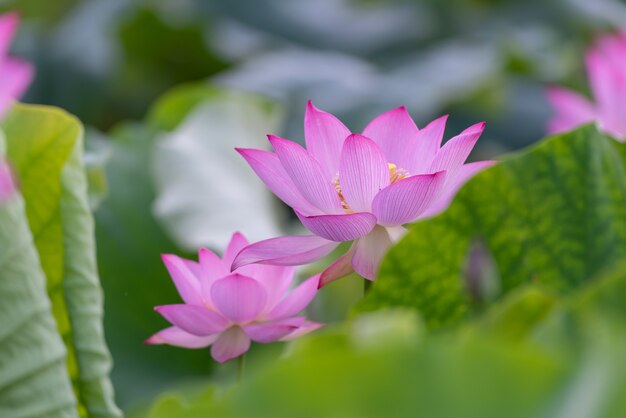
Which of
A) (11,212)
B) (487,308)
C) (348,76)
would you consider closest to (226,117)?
(348,76)

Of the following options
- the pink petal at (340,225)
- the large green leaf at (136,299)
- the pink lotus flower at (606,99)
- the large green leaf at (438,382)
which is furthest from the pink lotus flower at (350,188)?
the large green leaf at (136,299)

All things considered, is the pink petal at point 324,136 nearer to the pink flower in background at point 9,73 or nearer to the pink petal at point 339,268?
the pink petal at point 339,268

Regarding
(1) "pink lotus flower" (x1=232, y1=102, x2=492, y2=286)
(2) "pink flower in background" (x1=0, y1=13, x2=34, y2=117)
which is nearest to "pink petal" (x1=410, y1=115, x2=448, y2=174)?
(1) "pink lotus flower" (x1=232, y1=102, x2=492, y2=286)

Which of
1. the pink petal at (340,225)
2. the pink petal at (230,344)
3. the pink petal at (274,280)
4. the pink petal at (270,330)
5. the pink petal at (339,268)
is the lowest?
the pink petal at (230,344)

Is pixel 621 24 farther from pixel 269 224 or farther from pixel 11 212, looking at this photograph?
pixel 11 212

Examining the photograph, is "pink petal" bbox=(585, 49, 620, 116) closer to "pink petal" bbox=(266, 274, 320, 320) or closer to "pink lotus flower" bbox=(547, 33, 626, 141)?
"pink lotus flower" bbox=(547, 33, 626, 141)

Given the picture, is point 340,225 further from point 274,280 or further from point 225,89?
point 225,89
